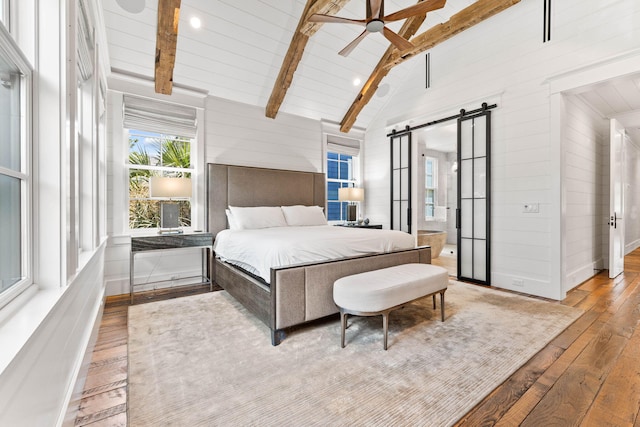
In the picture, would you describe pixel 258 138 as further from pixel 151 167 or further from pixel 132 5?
pixel 132 5

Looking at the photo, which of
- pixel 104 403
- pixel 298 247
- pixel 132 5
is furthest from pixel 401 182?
pixel 104 403

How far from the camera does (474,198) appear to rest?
421cm

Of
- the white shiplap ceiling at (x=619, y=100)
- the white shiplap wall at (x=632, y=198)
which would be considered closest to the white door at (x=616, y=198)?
the white shiplap ceiling at (x=619, y=100)

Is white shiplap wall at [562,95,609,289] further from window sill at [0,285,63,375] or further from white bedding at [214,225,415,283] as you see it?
window sill at [0,285,63,375]

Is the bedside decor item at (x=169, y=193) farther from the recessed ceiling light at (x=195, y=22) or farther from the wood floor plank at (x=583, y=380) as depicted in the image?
the wood floor plank at (x=583, y=380)

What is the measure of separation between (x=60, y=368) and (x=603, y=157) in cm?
747

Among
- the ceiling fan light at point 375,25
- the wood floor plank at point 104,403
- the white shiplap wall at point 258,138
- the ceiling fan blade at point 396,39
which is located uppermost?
the ceiling fan blade at point 396,39

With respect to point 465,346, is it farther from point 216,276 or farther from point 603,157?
point 603,157

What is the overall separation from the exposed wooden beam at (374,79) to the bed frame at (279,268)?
1.39 meters

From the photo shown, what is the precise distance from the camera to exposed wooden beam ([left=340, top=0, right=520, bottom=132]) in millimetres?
3602

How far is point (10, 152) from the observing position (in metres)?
1.18

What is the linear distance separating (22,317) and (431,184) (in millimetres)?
8326

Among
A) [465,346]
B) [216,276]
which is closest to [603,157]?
[465,346]

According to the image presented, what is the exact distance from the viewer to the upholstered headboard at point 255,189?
4.23 meters
